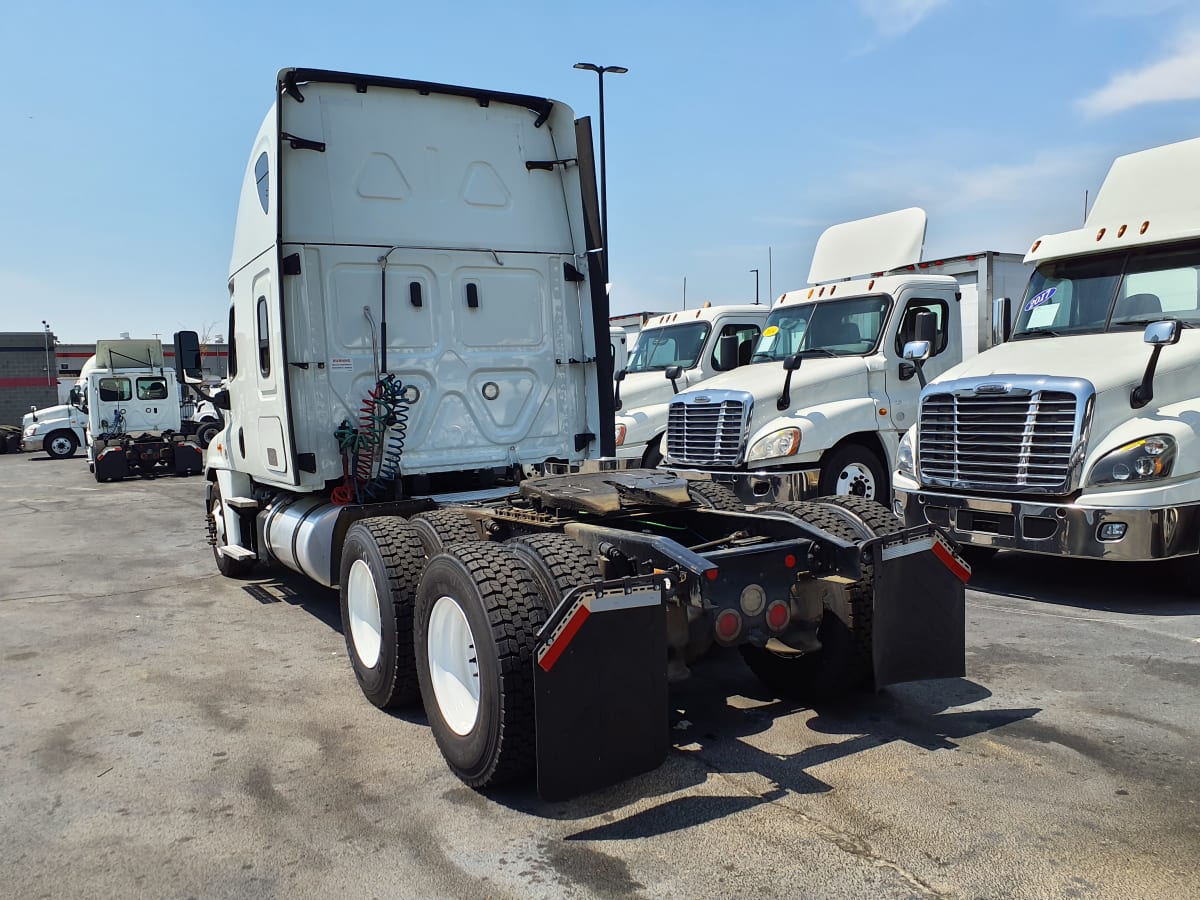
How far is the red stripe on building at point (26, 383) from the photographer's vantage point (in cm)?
4981

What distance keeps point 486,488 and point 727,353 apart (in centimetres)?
673

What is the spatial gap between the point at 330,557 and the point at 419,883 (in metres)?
3.40

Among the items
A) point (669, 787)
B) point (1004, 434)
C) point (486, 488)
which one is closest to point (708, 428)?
point (1004, 434)

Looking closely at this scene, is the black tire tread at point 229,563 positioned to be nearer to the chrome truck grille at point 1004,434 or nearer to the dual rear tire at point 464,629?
the dual rear tire at point 464,629

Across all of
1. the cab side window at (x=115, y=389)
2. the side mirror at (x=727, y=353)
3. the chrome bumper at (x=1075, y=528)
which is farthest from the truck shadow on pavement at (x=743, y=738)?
the cab side window at (x=115, y=389)

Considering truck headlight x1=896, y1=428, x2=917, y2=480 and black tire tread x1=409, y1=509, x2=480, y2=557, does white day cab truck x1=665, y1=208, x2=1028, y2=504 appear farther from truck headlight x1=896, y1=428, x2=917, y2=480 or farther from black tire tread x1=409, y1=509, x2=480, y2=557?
black tire tread x1=409, y1=509, x2=480, y2=557

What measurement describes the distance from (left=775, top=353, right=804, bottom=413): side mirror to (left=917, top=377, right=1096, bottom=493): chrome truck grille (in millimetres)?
1990

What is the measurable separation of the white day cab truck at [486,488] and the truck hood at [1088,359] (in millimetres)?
2992

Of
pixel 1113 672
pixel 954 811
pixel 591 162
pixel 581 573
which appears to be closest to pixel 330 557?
pixel 581 573

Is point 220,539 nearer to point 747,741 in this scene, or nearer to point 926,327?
point 747,741

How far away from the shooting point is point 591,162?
6.88 metres

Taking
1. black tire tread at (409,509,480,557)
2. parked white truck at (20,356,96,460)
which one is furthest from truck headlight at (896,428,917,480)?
parked white truck at (20,356,96,460)

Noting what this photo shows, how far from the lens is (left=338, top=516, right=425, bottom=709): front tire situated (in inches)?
193

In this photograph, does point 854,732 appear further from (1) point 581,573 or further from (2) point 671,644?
(1) point 581,573
